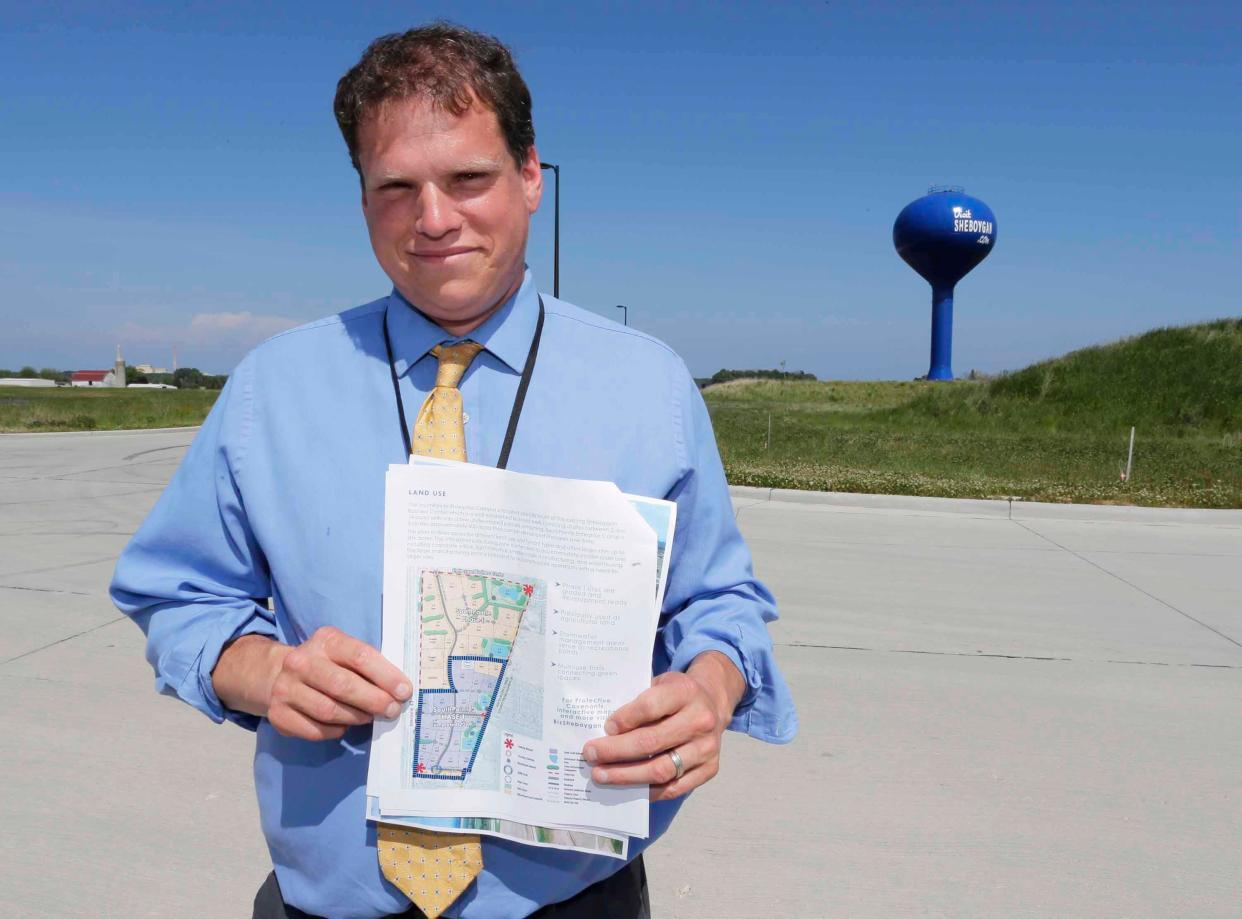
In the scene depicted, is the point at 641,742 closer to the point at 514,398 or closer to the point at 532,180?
the point at 514,398

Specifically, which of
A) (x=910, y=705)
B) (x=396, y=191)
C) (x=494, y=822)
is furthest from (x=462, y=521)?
(x=910, y=705)

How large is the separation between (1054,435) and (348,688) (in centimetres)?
2420

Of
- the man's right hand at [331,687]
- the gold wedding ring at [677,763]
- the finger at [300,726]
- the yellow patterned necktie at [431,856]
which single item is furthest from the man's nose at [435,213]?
the gold wedding ring at [677,763]

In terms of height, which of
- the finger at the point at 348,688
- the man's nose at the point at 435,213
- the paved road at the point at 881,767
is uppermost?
the man's nose at the point at 435,213

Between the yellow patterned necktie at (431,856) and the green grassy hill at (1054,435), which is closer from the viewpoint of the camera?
the yellow patterned necktie at (431,856)

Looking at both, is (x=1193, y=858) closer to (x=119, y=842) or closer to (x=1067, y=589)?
(x=119, y=842)

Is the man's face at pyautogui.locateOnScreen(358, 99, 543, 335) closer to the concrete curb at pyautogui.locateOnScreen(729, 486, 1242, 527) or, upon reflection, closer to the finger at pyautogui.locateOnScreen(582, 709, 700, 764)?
the finger at pyautogui.locateOnScreen(582, 709, 700, 764)


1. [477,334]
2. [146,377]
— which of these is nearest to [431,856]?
[477,334]

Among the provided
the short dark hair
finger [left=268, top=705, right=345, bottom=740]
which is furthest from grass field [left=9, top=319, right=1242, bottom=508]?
finger [left=268, top=705, right=345, bottom=740]

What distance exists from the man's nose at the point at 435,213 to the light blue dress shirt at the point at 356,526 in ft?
0.58

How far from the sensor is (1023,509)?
11156mm

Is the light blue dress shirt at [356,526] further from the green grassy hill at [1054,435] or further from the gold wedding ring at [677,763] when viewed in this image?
the green grassy hill at [1054,435]

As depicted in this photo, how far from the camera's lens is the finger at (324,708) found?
138 cm

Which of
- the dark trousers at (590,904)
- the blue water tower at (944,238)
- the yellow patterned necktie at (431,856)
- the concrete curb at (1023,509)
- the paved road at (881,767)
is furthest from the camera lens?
the blue water tower at (944,238)
